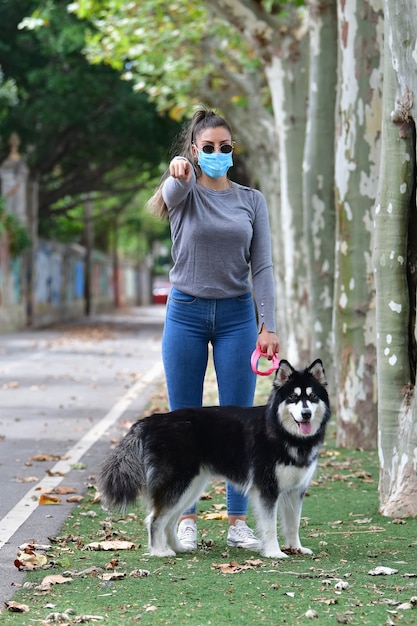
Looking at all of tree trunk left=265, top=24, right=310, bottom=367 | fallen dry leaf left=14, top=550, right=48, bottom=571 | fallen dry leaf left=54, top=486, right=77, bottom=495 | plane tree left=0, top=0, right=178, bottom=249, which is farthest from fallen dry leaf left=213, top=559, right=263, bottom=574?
plane tree left=0, top=0, right=178, bottom=249

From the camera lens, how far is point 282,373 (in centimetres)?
638

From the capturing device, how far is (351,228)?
1098cm

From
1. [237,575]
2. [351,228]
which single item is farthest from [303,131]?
[237,575]

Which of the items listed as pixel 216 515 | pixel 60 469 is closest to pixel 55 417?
pixel 60 469

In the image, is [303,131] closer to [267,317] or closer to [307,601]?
[267,317]

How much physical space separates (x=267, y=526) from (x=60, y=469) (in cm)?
381

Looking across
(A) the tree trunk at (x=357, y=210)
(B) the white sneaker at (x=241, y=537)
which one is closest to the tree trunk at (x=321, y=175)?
(A) the tree trunk at (x=357, y=210)

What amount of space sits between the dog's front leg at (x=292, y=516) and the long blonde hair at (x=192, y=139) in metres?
1.68

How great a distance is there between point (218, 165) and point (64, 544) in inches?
92.7

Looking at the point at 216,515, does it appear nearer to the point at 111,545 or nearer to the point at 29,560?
the point at 111,545

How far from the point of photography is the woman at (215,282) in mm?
6566

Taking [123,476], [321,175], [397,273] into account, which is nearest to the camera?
[123,476]

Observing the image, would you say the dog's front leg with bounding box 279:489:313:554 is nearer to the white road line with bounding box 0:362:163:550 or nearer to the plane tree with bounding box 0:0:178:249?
the white road line with bounding box 0:362:163:550

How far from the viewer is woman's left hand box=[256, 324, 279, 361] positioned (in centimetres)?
664
